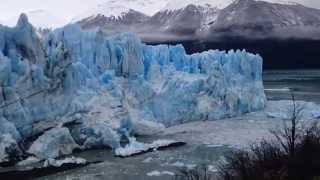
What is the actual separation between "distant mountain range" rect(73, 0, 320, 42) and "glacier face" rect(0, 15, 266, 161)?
42090 millimetres

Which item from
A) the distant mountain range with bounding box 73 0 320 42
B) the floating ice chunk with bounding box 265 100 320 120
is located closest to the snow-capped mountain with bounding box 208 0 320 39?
the distant mountain range with bounding box 73 0 320 42

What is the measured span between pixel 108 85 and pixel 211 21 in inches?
2354

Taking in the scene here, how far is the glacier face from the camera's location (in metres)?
15.0

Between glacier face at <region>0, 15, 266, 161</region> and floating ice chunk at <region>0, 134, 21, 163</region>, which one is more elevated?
glacier face at <region>0, 15, 266, 161</region>

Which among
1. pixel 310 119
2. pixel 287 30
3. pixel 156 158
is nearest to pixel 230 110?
pixel 310 119

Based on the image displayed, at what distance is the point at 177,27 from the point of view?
73.2m

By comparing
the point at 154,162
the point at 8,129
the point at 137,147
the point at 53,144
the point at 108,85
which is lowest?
the point at 154,162

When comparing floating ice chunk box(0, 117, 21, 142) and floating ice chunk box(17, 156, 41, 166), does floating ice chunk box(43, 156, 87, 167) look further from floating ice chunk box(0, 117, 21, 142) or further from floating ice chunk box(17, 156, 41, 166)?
floating ice chunk box(0, 117, 21, 142)

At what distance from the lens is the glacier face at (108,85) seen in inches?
592

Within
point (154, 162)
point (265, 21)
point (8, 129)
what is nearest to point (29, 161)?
point (8, 129)

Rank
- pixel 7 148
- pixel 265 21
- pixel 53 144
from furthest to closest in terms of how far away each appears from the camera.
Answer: pixel 265 21, pixel 53 144, pixel 7 148

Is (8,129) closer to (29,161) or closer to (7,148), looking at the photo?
(7,148)

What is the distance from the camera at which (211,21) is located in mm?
76000

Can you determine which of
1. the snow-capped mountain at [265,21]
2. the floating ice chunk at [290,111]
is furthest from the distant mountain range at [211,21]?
the floating ice chunk at [290,111]
